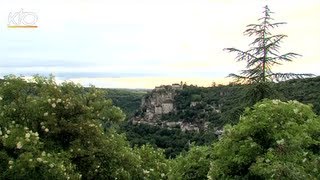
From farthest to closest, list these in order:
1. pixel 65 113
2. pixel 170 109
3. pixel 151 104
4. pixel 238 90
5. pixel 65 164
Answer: pixel 151 104 → pixel 170 109 → pixel 238 90 → pixel 65 113 → pixel 65 164

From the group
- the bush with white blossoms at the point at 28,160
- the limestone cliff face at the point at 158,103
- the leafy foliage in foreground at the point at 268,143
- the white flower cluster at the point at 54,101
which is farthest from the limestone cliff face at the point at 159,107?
the leafy foliage in foreground at the point at 268,143

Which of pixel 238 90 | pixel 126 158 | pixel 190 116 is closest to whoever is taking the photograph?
pixel 126 158

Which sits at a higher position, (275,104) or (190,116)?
(275,104)

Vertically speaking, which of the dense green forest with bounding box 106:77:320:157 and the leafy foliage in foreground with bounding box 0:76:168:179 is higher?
the leafy foliage in foreground with bounding box 0:76:168:179

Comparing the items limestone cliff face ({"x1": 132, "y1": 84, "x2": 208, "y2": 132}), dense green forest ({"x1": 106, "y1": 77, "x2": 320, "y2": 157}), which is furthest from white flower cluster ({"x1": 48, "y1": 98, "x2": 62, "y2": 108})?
limestone cliff face ({"x1": 132, "y1": 84, "x2": 208, "y2": 132})

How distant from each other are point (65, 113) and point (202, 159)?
6.25 meters

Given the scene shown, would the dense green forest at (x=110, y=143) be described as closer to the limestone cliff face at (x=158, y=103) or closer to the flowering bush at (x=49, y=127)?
the flowering bush at (x=49, y=127)

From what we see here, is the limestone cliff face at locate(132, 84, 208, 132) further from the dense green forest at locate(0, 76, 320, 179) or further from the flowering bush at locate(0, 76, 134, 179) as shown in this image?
the flowering bush at locate(0, 76, 134, 179)

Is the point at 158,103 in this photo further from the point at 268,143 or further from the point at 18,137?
the point at 268,143

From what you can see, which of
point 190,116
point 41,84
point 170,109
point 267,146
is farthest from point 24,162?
point 170,109

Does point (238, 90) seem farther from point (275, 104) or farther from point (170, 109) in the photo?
point (170, 109)

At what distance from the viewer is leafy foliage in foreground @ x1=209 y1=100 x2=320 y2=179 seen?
13055 millimetres

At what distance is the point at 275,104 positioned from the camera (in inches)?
583

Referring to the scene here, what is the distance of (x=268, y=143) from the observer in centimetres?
1420
